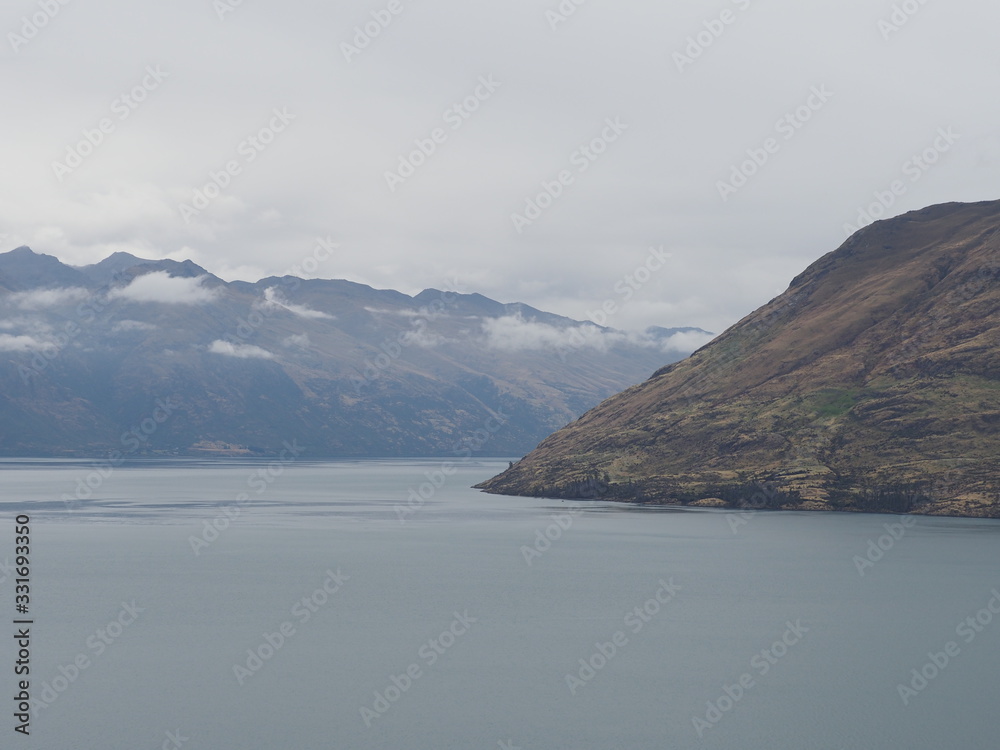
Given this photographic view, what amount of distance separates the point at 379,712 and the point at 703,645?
33683mm

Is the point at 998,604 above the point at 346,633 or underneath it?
underneath

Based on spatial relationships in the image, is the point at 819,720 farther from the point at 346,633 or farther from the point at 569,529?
the point at 569,529

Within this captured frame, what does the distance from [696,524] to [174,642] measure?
415ft

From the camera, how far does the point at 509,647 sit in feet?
284

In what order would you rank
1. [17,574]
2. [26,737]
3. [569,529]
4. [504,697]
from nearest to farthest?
[26,737] → [504,697] → [17,574] → [569,529]

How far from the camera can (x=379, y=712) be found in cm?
6831

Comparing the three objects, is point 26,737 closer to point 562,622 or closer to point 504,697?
point 504,697

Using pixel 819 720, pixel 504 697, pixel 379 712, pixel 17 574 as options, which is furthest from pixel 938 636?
pixel 17 574

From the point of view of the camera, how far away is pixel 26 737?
2441 inches

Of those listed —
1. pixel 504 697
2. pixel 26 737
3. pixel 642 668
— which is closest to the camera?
pixel 26 737

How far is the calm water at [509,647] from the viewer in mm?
64812

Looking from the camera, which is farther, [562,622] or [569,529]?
[569,529]

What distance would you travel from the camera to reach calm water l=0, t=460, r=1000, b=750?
213 feet

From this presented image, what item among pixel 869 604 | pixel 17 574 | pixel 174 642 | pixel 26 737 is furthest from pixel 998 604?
pixel 17 574
